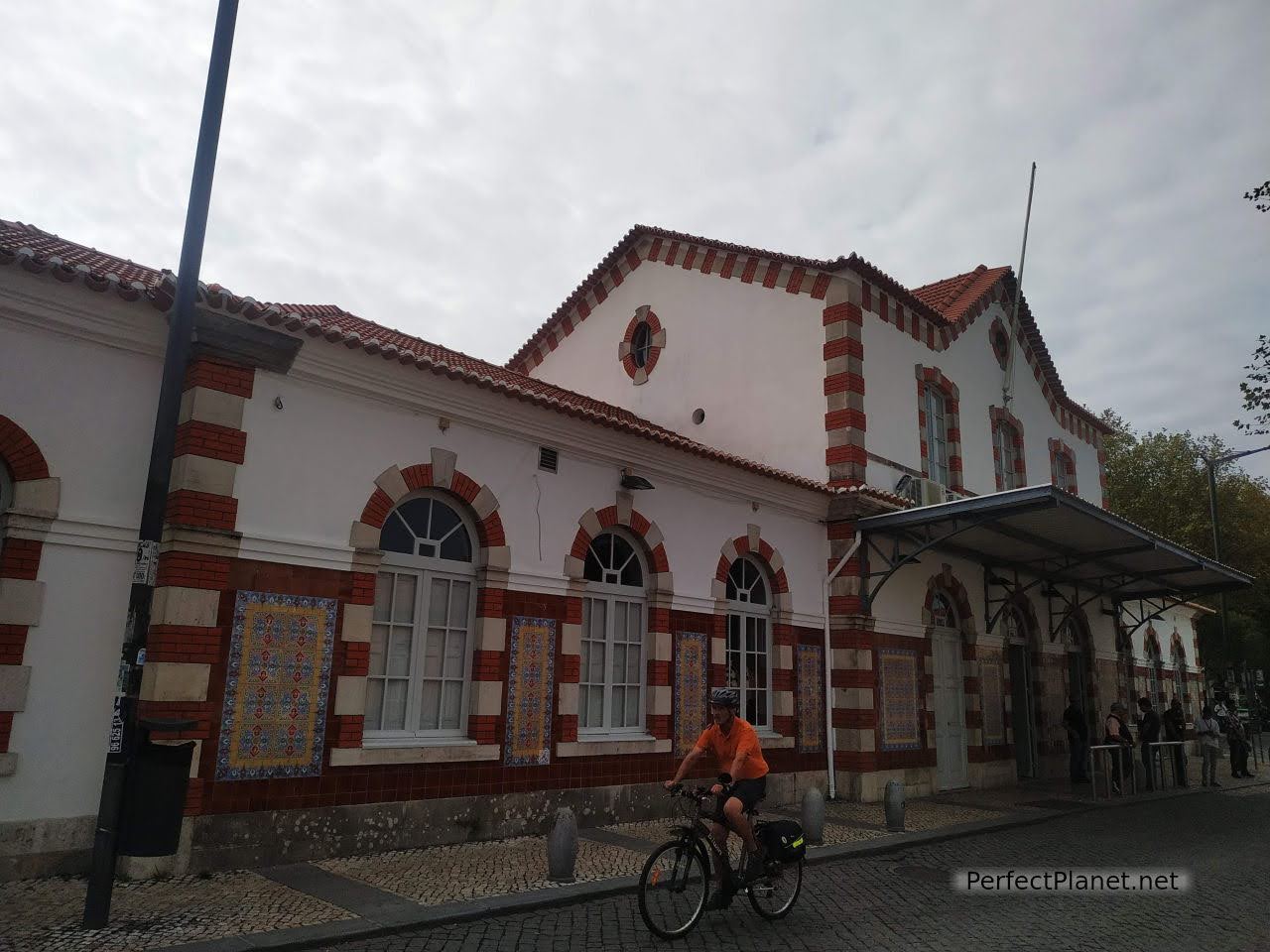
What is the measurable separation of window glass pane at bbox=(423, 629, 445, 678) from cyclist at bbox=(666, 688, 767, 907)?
346cm

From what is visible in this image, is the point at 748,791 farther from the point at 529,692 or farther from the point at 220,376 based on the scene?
the point at 220,376

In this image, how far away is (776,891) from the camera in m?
6.55

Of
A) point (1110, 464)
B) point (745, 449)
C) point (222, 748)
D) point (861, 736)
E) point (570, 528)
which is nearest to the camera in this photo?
point (222, 748)

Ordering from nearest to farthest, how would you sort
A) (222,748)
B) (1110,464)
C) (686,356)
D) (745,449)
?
(222,748)
(745,449)
(686,356)
(1110,464)

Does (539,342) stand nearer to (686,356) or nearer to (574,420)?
(686,356)

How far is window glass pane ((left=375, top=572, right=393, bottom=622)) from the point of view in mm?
8828

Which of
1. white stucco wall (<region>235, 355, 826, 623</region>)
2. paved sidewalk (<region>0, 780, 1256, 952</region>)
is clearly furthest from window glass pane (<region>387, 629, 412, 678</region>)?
paved sidewalk (<region>0, 780, 1256, 952</region>)

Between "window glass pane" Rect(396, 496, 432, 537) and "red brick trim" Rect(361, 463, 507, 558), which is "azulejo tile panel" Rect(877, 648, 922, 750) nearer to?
"red brick trim" Rect(361, 463, 507, 558)

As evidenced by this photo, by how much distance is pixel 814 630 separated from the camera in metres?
13.5

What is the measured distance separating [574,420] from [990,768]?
10.5 metres

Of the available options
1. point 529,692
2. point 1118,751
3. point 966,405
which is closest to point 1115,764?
point 1118,751

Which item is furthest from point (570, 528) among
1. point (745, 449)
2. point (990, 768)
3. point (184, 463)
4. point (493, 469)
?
point (990, 768)

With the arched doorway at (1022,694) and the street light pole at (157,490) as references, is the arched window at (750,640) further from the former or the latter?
the street light pole at (157,490)

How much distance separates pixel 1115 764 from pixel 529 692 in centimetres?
1167
